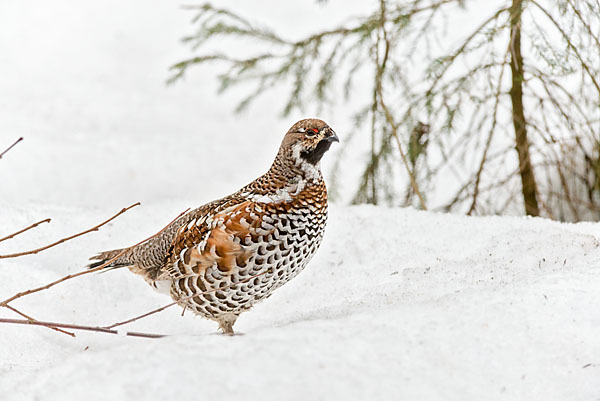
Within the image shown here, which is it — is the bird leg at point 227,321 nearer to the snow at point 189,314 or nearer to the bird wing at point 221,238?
the snow at point 189,314

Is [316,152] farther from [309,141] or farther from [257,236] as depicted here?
[257,236]

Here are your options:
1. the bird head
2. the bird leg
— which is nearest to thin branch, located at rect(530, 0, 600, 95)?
the bird head

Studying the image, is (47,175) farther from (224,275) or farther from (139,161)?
(224,275)

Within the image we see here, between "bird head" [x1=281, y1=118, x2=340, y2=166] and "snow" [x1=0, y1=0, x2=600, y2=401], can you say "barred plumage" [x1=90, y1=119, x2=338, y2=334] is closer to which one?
"bird head" [x1=281, y1=118, x2=340, y2=166]

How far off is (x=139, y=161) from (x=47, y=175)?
0.94 m

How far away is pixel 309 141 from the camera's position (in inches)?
106

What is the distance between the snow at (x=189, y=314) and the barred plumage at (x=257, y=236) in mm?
313

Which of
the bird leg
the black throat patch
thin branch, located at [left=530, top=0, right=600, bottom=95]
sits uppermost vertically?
thin branch, located at [left=530, top=0, right=600, bottom=95]

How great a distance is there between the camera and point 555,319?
1.99m

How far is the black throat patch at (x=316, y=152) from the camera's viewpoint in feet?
8.86

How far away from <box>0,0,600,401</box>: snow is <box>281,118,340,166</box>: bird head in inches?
28.4

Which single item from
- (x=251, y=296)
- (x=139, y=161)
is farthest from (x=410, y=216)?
(x=139, y=161)

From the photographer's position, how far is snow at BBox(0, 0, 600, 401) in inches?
64.9

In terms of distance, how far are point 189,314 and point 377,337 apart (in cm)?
190
